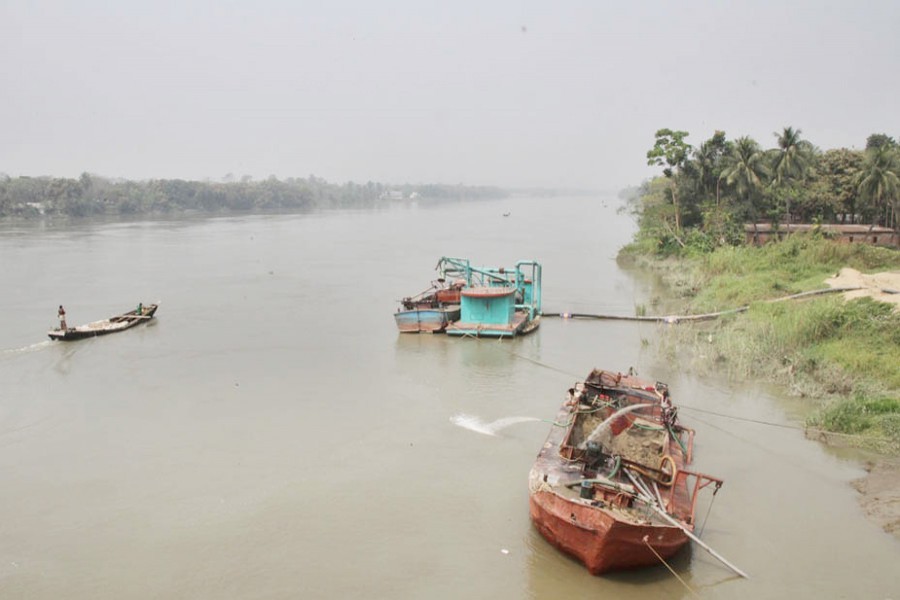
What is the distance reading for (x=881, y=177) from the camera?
28.7 meters

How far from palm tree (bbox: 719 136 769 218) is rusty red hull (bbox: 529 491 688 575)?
26957 mm

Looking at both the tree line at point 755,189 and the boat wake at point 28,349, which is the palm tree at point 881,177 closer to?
the tree line at point 755,189

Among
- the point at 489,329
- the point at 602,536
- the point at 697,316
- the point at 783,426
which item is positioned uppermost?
the point at 697,316

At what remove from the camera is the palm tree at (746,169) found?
1224 inches

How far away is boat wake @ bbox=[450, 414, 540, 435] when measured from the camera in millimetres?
12957

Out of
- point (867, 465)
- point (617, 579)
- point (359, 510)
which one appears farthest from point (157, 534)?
point (867, 465)

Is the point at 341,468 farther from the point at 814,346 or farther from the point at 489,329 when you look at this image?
the point at 814,346

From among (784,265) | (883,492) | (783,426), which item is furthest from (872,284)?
(883,492)

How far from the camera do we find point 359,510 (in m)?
9.99

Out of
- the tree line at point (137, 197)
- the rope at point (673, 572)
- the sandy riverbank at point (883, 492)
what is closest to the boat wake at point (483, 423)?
the rope at point (673, 572)

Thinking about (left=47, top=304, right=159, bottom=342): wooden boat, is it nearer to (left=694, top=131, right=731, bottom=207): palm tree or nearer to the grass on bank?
the grass on bank

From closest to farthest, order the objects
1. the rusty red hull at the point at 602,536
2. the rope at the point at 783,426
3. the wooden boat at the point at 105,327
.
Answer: the rusty red hull at the point at 602,536 → the rope at the point at 783,426 → the wooden boat at the point at 105,327

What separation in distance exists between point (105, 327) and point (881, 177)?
3133cm

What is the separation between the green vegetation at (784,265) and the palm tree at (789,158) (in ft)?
0.18
